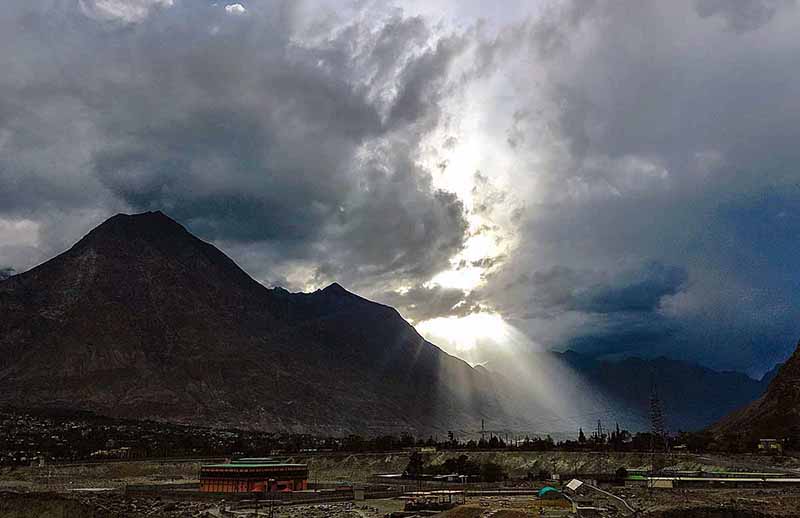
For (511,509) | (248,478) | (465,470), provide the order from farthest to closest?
(465,470) → (248,478) → (511,509)

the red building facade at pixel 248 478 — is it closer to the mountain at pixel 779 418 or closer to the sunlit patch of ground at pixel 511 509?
the sunlit patch of ground at pixel 511 509

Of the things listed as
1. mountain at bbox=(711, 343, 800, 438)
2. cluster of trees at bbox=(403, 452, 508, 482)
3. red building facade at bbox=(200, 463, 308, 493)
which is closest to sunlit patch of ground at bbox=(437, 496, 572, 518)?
red building facade at bbox=(200, 463, 308, 493)

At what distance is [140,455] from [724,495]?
140703 millimetres

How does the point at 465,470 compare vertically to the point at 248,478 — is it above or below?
below

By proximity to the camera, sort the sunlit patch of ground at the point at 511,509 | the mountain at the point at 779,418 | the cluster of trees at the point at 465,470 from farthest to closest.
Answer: the mountain at the point at 779,418
the cluster of trees at the point at 465,470
the sunlit patch of ground at the point at 511,509

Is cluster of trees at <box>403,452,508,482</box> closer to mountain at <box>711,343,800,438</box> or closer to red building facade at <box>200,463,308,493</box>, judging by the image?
red building facade at <box>200,463,308,493</box>

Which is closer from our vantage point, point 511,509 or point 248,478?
point 511,509

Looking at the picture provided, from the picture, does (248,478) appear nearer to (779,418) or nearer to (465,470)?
(465,470)

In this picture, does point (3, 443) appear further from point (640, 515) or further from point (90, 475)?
point (640, 515)

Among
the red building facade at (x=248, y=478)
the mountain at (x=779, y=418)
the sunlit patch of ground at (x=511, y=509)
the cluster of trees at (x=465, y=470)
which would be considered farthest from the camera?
the mountain at (x=779, y=418)

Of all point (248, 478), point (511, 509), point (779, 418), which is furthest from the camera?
point (779, 418)

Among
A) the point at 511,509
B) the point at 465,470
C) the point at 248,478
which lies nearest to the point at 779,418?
the point at 465,470

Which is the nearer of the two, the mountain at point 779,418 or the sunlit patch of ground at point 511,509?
the sunlit patch of ground at point 511,509

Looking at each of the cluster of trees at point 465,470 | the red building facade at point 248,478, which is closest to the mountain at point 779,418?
the cluster of trees at point 465,470
